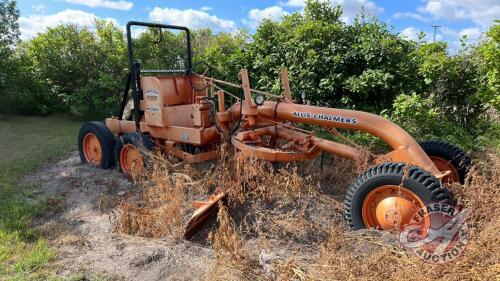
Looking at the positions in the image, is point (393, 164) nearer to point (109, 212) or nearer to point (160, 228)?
point (160, 228)

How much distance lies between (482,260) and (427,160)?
1.21 meters

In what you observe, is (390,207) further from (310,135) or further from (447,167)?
(310,135)

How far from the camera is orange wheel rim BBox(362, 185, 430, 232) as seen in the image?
3.68m

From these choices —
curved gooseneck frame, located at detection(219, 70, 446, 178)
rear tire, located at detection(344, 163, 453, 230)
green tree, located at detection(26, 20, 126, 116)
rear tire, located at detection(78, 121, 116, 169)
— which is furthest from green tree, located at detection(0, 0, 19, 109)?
rear tire, located at detection(344, 163, 453, 230)

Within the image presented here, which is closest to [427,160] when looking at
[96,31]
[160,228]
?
[160,228]

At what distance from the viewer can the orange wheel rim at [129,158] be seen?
595 centimetres

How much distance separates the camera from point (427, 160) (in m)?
4.04

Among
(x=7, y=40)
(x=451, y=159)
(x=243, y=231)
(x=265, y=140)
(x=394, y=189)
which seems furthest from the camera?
(x=7, y=40)

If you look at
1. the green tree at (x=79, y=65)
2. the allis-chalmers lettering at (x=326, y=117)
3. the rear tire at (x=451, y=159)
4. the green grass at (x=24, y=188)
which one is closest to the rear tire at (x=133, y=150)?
the green grass at (x=24, y=188)

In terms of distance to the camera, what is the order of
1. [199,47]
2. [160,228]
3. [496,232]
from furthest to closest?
[199,47] < [160,228] < [496,232]

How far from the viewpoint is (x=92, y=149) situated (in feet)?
22.8

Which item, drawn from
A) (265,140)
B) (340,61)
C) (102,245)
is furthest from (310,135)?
(340,61)

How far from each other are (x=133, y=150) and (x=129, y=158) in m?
0.17

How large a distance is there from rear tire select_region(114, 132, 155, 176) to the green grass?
3.92 ft
